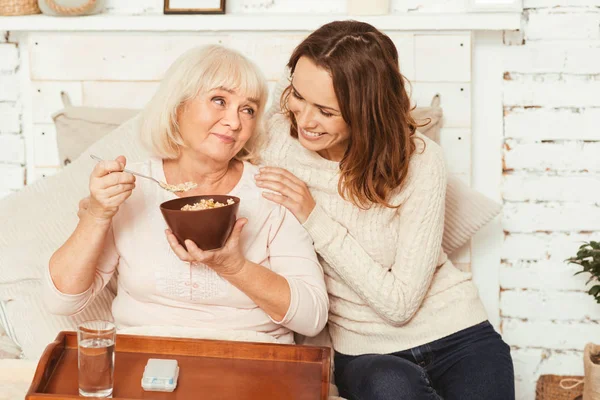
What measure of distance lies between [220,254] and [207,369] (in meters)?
0.24

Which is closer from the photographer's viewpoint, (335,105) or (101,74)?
(335,105)

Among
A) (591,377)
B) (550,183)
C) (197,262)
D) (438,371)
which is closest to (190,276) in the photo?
(197,262)

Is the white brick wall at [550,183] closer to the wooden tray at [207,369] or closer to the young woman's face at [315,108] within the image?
the young woman's face at [315,108]

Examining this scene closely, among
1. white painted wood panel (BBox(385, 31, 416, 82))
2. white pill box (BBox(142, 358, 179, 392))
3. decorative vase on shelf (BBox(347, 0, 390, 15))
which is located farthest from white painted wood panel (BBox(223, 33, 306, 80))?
white pill box (BBox(142, 358, 179, 392))

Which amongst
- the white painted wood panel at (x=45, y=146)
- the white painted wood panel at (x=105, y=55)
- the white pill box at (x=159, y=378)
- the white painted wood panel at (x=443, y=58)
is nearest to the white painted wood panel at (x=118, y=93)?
the white painted wood panel at (x=105, y=55)

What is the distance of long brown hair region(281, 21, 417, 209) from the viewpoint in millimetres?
1705

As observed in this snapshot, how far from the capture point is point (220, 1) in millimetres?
2348

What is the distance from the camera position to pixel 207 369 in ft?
4.70

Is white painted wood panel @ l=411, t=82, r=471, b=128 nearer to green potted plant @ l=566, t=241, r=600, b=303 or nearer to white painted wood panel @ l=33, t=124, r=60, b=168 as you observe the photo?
green potted plant @ l=566, t=241, r=600, b=303

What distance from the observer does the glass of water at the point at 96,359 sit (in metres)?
1.28

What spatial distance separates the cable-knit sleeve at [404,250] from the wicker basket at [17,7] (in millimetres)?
1276

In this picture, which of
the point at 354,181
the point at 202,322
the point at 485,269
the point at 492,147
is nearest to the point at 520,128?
the point at 492,147

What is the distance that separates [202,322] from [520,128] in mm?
1279

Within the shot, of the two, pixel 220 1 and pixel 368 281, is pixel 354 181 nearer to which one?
pixel 368 281
